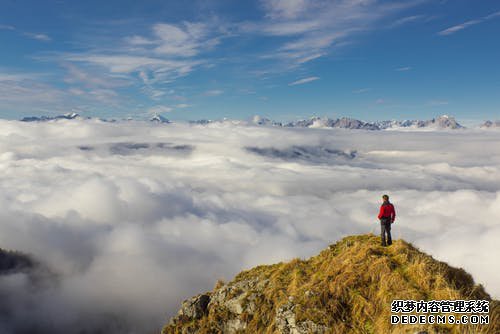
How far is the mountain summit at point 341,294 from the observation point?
47.5 ft

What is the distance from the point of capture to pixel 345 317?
50.6 ft

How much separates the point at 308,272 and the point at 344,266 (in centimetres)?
362

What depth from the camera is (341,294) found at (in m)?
16.3

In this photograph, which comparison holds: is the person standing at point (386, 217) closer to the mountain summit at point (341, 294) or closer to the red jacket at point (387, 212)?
the red jacket at point (387, 212)

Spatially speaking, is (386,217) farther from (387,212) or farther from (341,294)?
(341,294)

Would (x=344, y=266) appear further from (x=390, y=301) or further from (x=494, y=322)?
(x=494, y=322)

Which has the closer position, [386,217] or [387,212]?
[386,217]

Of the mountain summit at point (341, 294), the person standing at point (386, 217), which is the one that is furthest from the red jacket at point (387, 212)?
the mountain summit at point (341, 294)

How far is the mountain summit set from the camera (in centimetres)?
1447

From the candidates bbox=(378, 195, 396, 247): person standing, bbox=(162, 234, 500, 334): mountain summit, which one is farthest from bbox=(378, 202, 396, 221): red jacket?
bbox=(162, 234, 500, 334): mountain summit

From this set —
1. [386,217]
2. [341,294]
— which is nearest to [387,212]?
[386,217]

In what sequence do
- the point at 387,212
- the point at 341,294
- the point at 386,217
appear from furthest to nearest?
the point at 387,212 → the point at 386,217 → the point at 341,294

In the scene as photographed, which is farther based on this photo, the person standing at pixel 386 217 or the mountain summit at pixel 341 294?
the person standing at pixel 386 217

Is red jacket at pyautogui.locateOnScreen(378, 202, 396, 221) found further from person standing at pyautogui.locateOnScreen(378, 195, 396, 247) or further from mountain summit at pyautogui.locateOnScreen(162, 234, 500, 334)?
mountain summit at pyautogui.locateOnScreen(162, 234, 500, 334)
